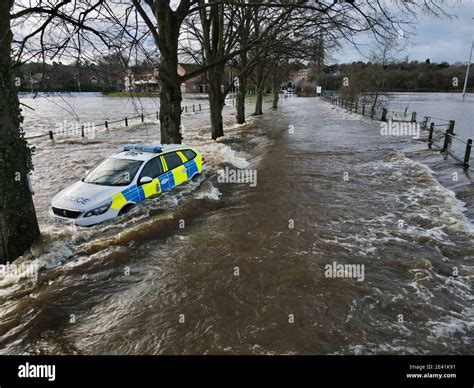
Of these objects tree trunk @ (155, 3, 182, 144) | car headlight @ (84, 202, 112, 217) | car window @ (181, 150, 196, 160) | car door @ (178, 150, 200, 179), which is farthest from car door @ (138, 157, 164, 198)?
tree trunk @ (155, 3, 182, 144)

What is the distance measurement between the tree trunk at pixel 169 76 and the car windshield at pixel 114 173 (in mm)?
5044

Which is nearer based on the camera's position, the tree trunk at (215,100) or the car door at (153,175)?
the car door at (153,175)

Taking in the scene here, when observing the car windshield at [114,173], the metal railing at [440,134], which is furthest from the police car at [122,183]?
the metal railing at [440,134]

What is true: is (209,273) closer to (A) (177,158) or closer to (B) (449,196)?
(A) (177,158)

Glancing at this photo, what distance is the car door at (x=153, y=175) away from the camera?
33.0ft

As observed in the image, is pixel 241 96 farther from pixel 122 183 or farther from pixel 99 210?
pixel 99 210

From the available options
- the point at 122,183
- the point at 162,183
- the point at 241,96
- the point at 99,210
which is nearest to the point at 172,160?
the point at 162,183

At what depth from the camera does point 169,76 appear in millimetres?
14633

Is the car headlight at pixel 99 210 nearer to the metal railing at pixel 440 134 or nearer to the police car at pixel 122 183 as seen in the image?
the police car at pixel 122 183

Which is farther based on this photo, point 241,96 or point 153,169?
point 241,96

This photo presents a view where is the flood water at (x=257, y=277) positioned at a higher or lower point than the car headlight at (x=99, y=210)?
lower

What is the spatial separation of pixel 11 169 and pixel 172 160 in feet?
16.5

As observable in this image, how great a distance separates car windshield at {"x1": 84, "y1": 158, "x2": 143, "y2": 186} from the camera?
9672 millimetres
